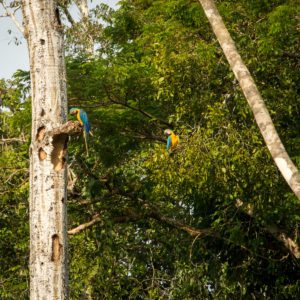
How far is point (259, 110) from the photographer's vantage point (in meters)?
8.02

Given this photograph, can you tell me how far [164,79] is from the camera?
38.2 ft

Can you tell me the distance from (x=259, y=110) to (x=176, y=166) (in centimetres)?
322

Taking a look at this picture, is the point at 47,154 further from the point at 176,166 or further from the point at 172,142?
the point at 172,142

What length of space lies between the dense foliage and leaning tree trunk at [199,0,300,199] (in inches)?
96.3

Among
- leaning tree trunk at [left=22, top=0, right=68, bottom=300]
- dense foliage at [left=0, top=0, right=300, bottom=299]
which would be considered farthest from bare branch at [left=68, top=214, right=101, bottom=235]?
leaning tree trunk at [left=22, top=0, right=68, bottom=300]

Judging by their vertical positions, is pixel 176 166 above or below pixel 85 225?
above

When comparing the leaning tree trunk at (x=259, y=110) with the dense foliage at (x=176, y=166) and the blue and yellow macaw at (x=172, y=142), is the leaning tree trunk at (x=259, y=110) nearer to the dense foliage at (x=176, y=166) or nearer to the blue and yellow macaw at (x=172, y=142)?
the dense foliage at (x=176, y=166)

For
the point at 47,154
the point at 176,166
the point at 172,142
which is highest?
the point at 172,142

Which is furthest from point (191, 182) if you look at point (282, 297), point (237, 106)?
point (282, 297)

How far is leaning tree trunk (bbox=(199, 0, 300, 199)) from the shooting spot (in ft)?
24.8

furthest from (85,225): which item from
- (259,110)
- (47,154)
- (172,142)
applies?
(47,154)

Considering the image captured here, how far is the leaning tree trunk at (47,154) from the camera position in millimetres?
6320

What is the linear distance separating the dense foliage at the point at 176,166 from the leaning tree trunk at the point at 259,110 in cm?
245

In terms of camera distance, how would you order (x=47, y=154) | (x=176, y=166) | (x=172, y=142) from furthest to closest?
(x=172, y=142)
(x=176, y=166)
(x=47, y=154)
